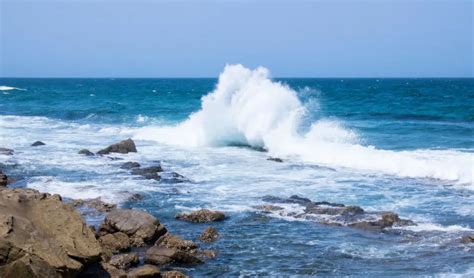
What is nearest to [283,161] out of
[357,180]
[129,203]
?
[357,180]

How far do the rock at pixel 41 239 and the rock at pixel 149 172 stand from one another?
9.24 metres

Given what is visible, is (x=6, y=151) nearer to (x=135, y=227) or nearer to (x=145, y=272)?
(x=135, y=227)

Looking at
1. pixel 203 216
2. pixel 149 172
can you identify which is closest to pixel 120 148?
pixel 149 172

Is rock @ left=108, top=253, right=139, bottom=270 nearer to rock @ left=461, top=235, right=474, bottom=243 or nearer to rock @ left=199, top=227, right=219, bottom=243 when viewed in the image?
rock @ left=199, top=227, right=219, bottom=243

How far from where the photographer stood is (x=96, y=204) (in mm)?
15703

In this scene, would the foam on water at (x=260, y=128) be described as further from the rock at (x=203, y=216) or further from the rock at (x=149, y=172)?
the rock at (x=203, y=216)

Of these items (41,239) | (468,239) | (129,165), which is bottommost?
(129,165)

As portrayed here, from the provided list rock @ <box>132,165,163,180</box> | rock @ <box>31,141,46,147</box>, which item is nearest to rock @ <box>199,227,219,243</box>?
rock @ <box>132,165,163,180</box>

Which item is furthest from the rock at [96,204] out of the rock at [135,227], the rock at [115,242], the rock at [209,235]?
the rock at [209,235]

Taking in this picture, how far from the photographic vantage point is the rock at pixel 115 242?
11938mm

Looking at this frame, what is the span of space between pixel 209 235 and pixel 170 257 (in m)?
1.77

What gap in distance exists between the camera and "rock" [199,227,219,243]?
12859 mm

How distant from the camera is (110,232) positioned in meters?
12.7

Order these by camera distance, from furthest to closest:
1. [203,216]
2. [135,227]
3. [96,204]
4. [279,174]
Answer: [279,174] → [96,204] → [203,216] → [135,227]
